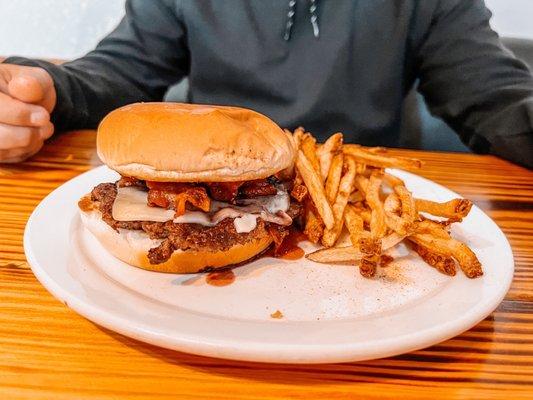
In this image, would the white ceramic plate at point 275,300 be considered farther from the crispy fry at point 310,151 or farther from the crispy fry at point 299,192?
the crispy fry at point 310,151

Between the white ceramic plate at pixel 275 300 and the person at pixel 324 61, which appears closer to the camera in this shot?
the white ceramic plate at pixel 275 300

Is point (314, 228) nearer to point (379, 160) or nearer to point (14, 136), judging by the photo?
point (379, 160)

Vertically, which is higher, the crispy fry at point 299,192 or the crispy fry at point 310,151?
the crispy fry at point 310,151

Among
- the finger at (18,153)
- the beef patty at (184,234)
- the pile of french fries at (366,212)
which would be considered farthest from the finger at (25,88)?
the pile of french fries at (366,212)

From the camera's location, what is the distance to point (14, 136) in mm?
1718

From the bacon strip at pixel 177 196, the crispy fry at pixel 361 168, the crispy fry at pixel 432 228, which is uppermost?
the bacon strip at pixel 177 196

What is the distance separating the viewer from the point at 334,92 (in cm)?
245

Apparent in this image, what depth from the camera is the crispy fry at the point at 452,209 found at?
1.33 m

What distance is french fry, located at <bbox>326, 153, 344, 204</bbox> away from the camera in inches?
57.7

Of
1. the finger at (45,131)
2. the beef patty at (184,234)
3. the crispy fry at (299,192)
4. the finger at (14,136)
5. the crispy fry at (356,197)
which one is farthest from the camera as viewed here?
the finger at (45,131)

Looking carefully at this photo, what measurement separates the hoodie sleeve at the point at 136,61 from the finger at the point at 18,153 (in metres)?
0.45

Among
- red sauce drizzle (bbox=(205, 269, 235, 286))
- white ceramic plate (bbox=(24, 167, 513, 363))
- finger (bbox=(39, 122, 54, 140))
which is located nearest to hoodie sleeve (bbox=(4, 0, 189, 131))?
finger (bbox=(39, 122, 54, 140))

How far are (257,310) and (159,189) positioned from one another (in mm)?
358

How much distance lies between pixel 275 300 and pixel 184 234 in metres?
0.24
